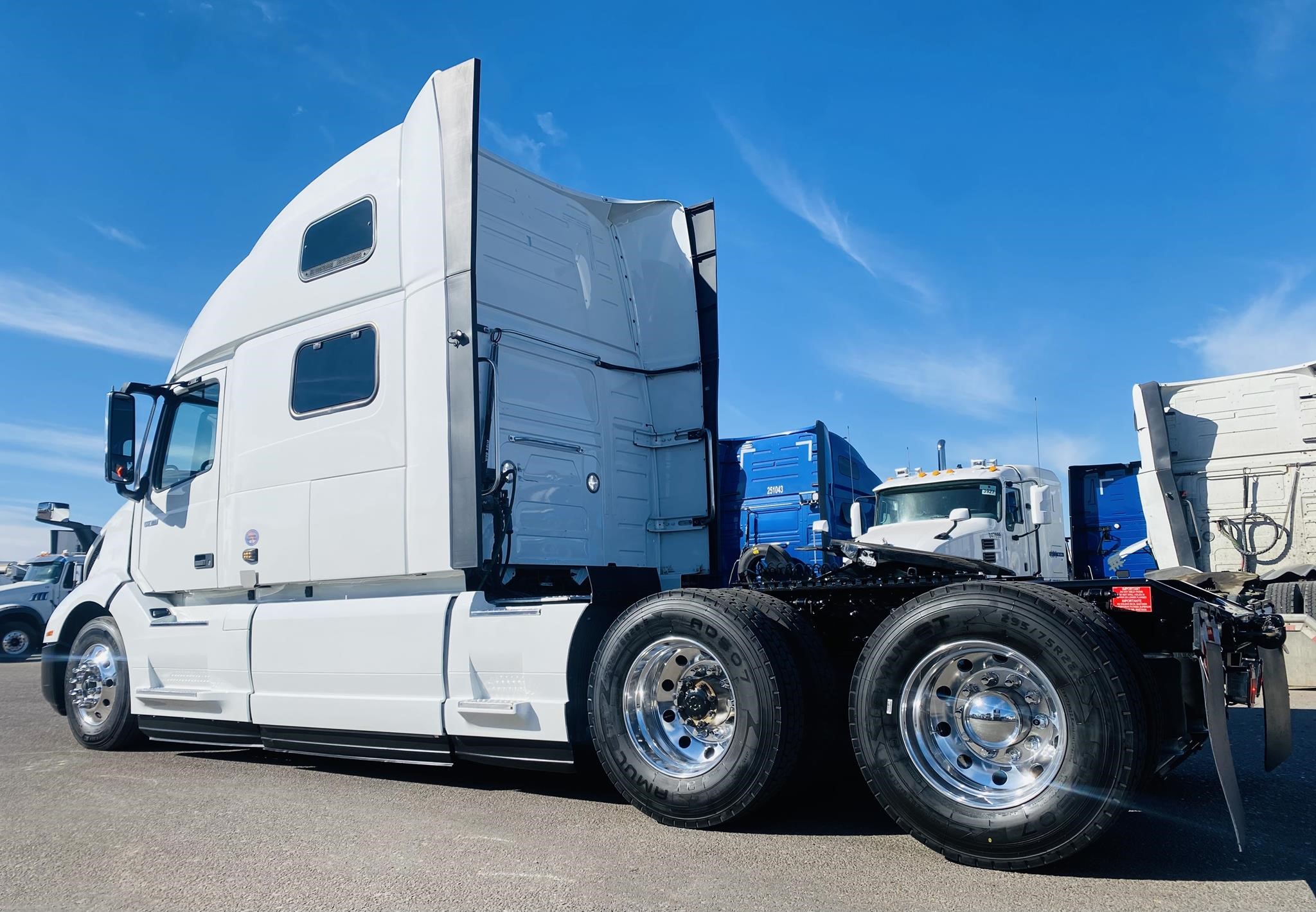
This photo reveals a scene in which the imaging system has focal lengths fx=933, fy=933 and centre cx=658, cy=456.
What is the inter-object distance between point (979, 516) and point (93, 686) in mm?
8713

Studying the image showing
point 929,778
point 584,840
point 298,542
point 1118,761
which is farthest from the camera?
point 298,542

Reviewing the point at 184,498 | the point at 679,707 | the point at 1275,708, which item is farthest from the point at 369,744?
the point at 1275,708

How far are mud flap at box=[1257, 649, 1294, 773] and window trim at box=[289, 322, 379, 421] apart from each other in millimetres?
4745

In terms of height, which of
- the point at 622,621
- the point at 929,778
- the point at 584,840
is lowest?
the point at 584,840

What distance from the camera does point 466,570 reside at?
5.26m

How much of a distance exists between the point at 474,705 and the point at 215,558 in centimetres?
282

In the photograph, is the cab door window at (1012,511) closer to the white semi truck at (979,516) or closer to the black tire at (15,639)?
the white semi truck at (979,516)

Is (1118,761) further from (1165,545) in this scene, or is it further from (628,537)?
(1165,545)

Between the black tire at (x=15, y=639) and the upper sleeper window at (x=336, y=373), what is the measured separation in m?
18.1

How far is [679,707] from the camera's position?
4.43 m

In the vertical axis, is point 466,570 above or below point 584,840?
above

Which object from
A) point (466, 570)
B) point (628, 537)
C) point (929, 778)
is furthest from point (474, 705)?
point (929, 778)

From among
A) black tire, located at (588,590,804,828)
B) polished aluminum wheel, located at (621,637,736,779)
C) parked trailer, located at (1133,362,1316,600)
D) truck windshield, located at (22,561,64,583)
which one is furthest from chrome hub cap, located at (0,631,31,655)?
parked trailer, located at (1133,362,1316,600)

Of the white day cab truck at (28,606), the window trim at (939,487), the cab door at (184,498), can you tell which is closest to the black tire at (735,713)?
the cab door at (184,498)
